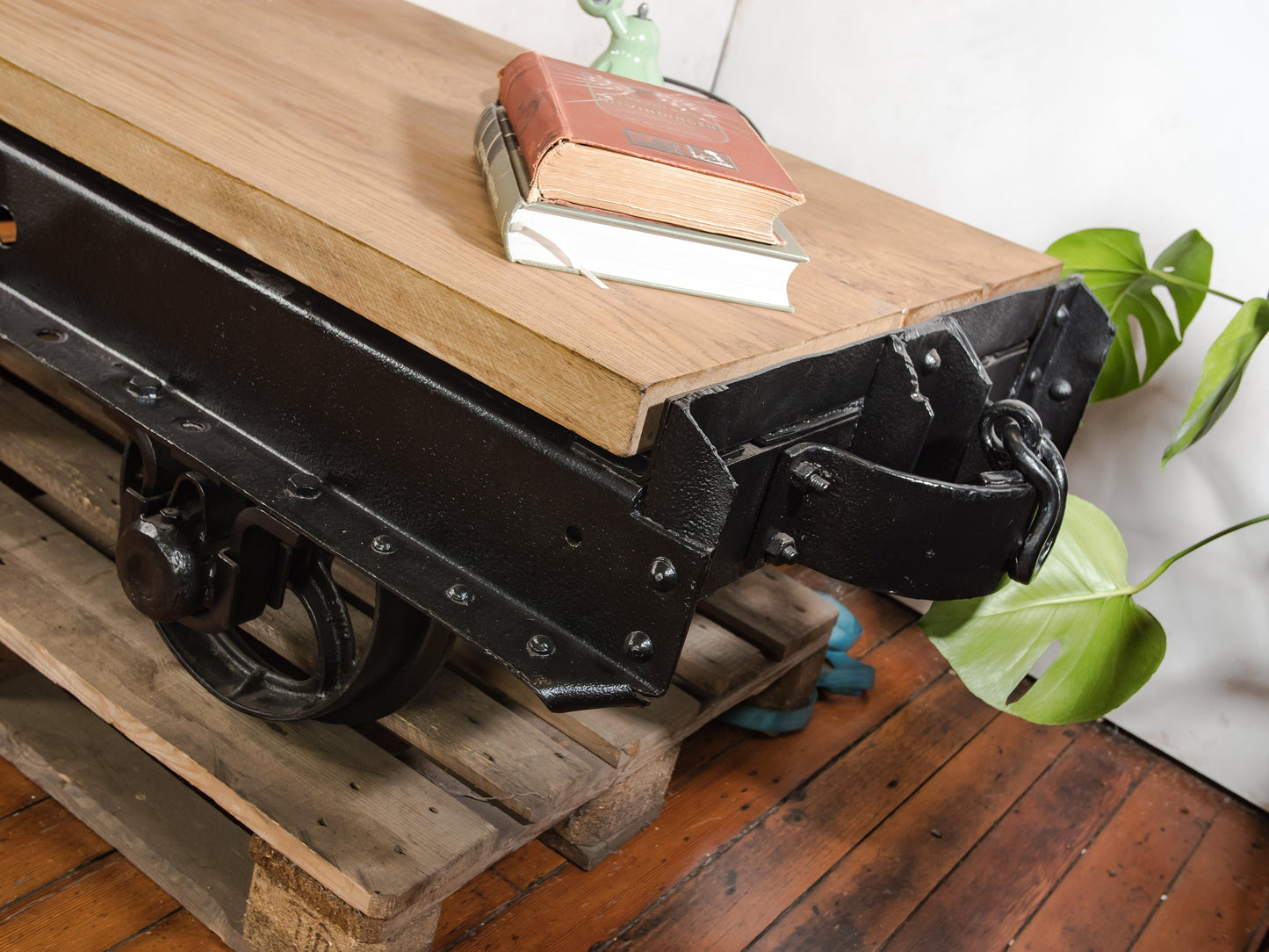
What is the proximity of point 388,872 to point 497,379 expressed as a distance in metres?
0.47

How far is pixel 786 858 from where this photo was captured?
4.88 ft

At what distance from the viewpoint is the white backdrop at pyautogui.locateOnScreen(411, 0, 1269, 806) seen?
5.85 feet

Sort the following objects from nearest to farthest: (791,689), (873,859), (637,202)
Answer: (637,202) → (873,859) → (791,689)

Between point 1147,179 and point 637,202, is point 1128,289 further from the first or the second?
point 637,202

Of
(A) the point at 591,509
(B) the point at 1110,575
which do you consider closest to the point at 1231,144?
(B) the point at 1110,575

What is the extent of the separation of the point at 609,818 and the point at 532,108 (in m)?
0.82

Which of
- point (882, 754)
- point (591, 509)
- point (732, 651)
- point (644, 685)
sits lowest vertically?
point (882, 754)

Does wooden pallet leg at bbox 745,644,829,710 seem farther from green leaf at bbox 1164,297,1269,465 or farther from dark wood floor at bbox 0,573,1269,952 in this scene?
green leaf at bbox 1164,297,1269,465

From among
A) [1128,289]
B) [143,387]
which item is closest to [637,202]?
[143,387]

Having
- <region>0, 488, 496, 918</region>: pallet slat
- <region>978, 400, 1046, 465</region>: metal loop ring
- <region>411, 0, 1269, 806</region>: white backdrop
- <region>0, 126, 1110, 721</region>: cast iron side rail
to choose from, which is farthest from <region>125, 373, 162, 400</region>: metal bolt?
<region>411, 0, 1269, 806</region>: white backdrop

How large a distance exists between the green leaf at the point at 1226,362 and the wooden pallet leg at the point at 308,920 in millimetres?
948

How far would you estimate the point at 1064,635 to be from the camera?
1.36 metres

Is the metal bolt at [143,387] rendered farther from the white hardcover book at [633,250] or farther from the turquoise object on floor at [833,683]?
the turquoise object on floor at [833,683]

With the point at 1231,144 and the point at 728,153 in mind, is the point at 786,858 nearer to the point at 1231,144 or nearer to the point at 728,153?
the point at 728,153
